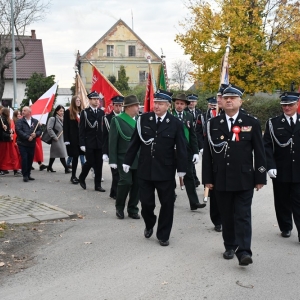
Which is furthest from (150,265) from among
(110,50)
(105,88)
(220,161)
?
(110,50)

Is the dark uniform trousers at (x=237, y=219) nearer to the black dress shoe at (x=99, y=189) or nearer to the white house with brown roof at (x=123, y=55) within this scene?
the black dress shoe at (x=99, y=189)

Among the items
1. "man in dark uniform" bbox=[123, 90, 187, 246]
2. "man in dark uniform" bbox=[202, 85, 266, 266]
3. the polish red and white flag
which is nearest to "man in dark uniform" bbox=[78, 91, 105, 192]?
the polish red and white flag

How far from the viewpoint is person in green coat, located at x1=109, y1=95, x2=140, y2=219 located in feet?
29.0

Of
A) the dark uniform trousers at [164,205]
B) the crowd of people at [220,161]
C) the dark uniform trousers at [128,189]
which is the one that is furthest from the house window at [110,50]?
the dark uniform trousers at [164,205]

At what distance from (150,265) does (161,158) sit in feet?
5.04

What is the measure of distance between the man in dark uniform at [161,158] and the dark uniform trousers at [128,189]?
1.43 m

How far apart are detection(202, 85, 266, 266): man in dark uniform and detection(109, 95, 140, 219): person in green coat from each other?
2659 mm

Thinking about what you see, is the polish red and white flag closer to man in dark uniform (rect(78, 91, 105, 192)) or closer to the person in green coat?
man in dark uniform (rect(78, 91, 105, 192))

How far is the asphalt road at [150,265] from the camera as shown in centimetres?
533

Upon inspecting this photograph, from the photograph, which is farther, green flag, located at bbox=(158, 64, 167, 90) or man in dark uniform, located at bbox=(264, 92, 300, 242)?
green flag, located at bbox=(158, 64, 167, 90)

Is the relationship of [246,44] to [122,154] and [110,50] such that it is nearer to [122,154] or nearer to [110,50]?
[122,154]

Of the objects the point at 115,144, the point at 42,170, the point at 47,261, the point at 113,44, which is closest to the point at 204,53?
the point at 42,170

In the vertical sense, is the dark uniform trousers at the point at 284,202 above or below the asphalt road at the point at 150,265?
above

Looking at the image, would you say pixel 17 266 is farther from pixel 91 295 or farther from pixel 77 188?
pixel 77 188
